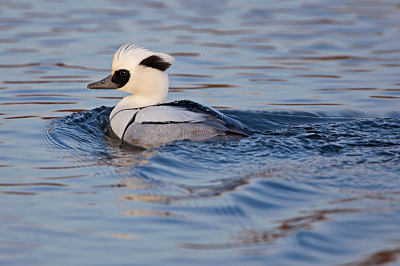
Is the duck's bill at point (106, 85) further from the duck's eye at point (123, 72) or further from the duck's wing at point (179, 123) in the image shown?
the duck's wing at point (179, 123)

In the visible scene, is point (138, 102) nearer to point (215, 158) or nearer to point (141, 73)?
point (141, 73)

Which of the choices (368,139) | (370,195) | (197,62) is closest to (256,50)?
(197,62)

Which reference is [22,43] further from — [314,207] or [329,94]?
[314,207]

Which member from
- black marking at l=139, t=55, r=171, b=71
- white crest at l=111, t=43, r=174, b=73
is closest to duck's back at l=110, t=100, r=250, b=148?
black marking at l=139, t=55, r=171, b=71

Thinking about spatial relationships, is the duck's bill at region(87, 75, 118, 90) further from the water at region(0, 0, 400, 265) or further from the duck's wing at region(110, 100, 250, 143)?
the duck's wing at region(110, 100, 250, 143)

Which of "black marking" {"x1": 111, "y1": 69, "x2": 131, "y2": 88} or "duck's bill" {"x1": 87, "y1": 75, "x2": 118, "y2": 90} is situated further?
"duck's bill" {"x1": 87, "y1": 75, "x2": 118, "y2": 90}

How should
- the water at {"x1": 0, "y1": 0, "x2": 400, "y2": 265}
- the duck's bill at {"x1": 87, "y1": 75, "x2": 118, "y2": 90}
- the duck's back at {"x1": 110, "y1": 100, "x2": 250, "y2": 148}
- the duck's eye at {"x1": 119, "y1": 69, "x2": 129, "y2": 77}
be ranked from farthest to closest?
the duck's bill at {"x1": 87, "y1": 75, "x2": 118, "y2": 90}
the duck's eye at {"x1": 119, "y1": 69, "x2": 129, "y2": 77}
the duck's back at {"x1": 110, "y1": 100, "x2": 250, "y2": 148}
the water at {"x1": 0, "y1": 0, "x2": 400, "y2": 265}

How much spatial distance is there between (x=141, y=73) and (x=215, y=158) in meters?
2.02

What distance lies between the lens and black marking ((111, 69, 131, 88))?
285 inches

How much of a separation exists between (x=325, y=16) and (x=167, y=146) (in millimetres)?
9702

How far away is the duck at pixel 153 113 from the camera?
6.51 meters

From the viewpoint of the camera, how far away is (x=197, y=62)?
36.1 ft

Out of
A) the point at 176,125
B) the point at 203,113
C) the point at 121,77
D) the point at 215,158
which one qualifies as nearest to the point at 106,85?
the point at 121,77

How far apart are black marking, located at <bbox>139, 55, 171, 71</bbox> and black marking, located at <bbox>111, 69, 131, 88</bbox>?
0.28 meters
